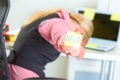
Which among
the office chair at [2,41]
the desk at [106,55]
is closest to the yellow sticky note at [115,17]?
the desk at [106,55]

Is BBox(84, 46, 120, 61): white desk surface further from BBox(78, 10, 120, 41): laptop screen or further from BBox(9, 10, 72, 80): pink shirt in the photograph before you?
BBox(9, 10, 72, 80): pink shirt

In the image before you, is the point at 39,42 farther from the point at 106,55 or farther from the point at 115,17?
the point at 115,17

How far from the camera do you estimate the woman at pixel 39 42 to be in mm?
1191

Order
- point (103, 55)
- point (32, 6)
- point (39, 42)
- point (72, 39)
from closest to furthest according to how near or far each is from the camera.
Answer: point (72, 39) < point (39, 42) < point (103, 55) < point (32, 6)

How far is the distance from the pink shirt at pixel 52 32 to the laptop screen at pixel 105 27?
2.94 feet

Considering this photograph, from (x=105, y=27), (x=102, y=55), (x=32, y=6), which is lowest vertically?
(x=102, y=55)

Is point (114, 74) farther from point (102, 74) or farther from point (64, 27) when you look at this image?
point (64, 27)

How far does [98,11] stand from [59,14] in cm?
92

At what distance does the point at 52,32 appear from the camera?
1.11 m

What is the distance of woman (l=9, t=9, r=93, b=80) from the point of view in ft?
3.91

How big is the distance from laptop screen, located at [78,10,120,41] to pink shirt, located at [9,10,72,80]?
35.3 inches

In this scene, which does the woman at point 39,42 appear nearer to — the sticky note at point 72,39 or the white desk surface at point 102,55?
the sticky note at point 72,39

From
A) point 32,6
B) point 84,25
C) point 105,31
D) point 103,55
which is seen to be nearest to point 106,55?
point 103,55

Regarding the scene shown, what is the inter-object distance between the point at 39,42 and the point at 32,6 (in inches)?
52.1
